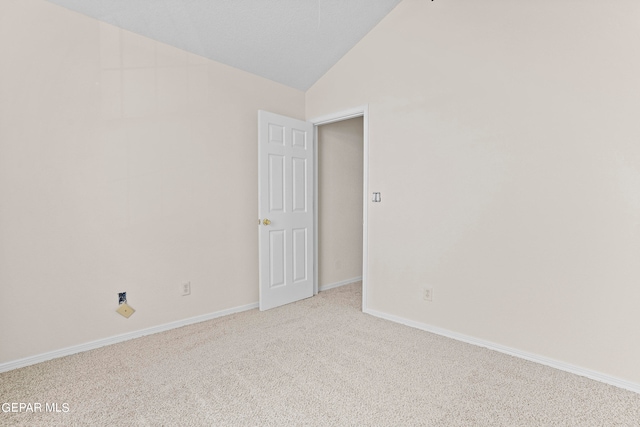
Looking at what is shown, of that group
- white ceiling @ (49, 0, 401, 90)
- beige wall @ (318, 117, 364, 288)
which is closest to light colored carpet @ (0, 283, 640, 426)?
beige wall @ (318, 117, 364, 288)

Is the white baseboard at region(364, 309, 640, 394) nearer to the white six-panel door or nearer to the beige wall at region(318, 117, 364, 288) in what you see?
the white six-panel door

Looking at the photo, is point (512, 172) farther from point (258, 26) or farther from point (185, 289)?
point (185, 289)

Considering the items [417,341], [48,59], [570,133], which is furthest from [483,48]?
[48,59]

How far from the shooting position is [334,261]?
428cm

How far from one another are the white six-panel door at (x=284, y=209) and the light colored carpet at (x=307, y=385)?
0.82m

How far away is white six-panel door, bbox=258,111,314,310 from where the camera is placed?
3.34 metres

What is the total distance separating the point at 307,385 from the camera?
77.0 inches

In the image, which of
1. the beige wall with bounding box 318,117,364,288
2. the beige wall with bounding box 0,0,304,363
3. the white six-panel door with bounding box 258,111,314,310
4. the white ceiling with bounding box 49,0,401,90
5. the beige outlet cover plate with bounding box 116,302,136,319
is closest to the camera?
the beige wall with bounding box 0,0,304,363

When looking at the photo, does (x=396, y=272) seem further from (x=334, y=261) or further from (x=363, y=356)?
(x=334, y=261)

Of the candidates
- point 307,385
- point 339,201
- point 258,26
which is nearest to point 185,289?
point 307,385

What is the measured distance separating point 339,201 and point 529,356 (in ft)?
8.55

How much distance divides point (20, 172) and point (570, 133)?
3.55m

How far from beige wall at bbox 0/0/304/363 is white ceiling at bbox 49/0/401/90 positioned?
0.39 ft

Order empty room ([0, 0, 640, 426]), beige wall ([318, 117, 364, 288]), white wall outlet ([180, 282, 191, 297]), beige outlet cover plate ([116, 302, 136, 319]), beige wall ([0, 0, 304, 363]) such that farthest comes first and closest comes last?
beige wall ([318, 117, 364, 288]) → white wall outlet ([180, 282, 191, 297]) → beige outlet cover plate ([116, 302, 136, 319]) → beige wall ([0, 0, 304, 363]) → empty room ([0, 0, 640, 426])
